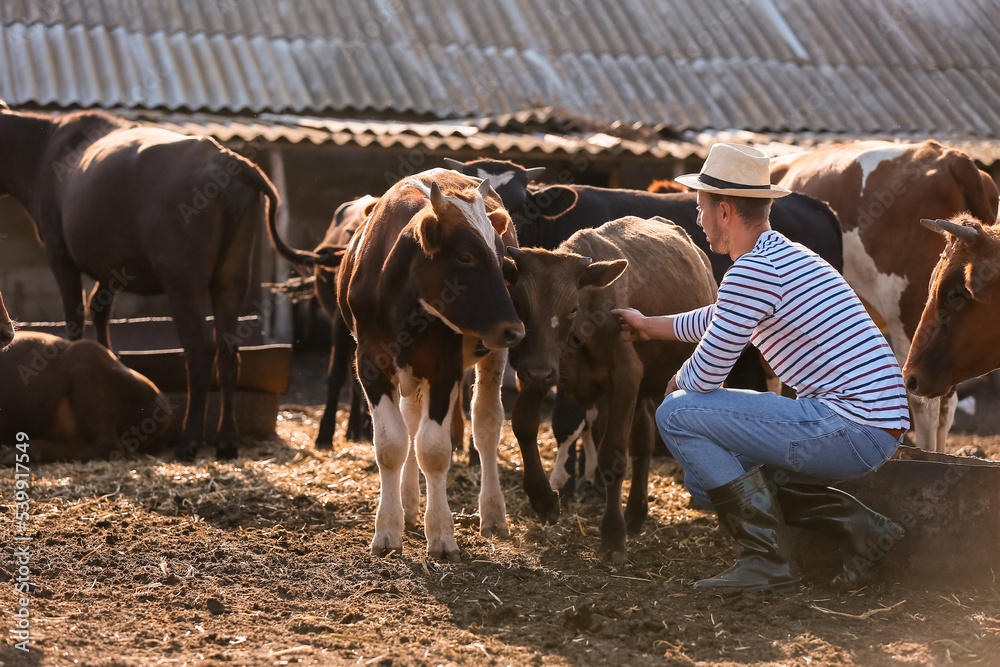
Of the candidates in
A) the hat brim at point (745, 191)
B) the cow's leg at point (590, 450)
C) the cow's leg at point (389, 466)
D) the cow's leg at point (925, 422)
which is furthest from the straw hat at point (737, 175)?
the cow's leg at point (925, 422)

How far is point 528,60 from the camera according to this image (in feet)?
50.4

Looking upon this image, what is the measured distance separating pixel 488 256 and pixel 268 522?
201 cm

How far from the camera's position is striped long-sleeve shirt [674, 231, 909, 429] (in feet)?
12.9

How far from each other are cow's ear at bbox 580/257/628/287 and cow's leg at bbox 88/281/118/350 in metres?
4.49

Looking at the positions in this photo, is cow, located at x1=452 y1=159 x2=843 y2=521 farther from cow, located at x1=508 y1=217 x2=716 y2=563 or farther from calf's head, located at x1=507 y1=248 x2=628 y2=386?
calf's head, located at x1=507 y1=248 x2=628 y2=386

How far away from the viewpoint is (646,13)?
17.1 metres

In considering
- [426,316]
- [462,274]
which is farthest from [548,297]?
[426,316]

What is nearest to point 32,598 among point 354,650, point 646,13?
point 354,650

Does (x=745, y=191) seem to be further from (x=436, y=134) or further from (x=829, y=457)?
(x=436, y=134)

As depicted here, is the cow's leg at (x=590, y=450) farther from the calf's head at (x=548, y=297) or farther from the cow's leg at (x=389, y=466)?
the cow's leg at (x=389, y=466)

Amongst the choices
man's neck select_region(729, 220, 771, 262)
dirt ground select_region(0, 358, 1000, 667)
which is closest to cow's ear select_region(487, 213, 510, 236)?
man's neck select_region(729, 220, 771, 262)

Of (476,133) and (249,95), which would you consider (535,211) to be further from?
(249,95)

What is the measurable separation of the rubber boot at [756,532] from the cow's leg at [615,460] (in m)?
0.67

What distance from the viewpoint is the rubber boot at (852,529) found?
4.10 m
